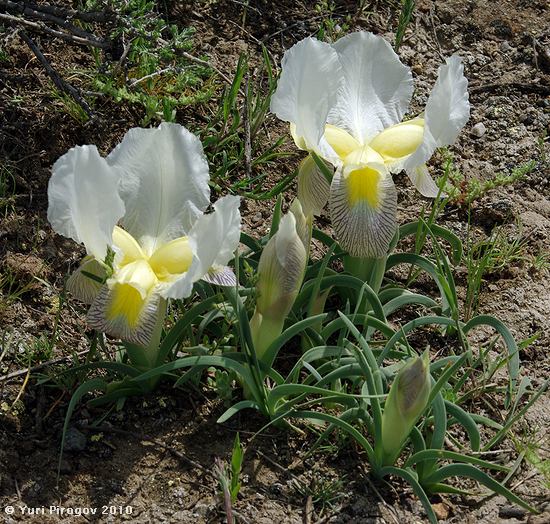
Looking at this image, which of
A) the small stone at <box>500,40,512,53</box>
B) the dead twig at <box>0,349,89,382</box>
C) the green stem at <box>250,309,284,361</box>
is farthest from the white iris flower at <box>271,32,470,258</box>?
the small stone at <box>500,40,512,53</box>

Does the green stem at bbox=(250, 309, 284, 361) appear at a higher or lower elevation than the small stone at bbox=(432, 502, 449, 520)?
higher

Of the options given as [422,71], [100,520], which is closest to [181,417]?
[100,520]

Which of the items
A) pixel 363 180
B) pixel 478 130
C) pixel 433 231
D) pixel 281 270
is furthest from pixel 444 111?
pixel 478 130

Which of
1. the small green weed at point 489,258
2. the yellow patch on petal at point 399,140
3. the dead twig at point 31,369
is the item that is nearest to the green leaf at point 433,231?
the small green weed at point 489,258

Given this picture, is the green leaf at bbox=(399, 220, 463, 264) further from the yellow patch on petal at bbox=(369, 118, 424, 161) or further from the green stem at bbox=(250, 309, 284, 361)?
the green stem at bbox=(250, 309, 284, 361)

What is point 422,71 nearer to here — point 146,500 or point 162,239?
point 162,239

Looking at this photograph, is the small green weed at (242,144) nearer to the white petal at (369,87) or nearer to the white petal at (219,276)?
the white petal at (369,87)
